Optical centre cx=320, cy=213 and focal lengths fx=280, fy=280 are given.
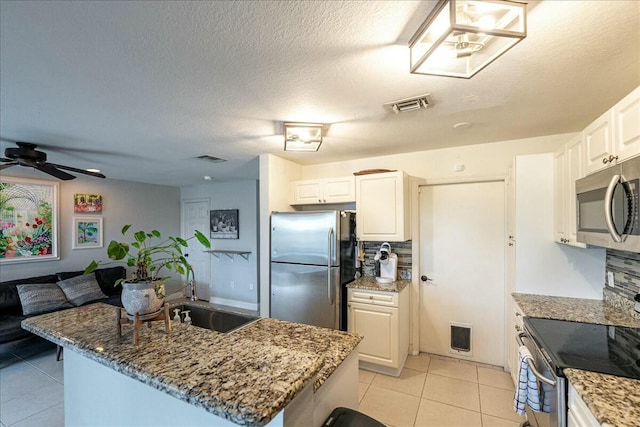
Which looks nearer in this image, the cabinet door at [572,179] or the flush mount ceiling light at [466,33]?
the flush mount ceiling light at [466,33]

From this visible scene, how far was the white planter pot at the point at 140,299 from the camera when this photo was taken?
1162 millimetres

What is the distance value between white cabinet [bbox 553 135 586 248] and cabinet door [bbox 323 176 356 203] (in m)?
1.79

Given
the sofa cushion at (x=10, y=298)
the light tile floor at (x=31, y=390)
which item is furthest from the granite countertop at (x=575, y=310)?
the sofa cushion at (x=10, y=298)

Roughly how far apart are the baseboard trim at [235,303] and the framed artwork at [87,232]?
217cm

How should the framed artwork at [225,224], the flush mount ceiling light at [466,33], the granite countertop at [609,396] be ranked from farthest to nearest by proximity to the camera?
the framed artwork at [225,224]
the flush mount ceiling light at [466,33]
the granite countertop at [609,396]

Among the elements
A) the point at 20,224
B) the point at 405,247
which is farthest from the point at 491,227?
the point at 20,224

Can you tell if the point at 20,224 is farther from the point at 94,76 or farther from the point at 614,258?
the point at 614,258

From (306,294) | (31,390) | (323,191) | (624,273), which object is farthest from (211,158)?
(624,273)

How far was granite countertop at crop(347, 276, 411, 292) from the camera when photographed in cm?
280

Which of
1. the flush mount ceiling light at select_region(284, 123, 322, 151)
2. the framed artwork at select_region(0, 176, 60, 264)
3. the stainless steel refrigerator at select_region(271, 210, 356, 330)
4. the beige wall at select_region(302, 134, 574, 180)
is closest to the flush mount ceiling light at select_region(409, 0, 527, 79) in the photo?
the flush mount ceiling light at select_region(284, 123, 322, 151)

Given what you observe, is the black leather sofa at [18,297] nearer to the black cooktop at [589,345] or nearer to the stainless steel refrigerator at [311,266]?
the stainless steel refrigerator at [311,266]

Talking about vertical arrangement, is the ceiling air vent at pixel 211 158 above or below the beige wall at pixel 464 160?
above

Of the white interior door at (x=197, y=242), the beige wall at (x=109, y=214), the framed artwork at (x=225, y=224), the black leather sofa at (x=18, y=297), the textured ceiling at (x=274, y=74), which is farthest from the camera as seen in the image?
the white interior door at (x=197, y=242)

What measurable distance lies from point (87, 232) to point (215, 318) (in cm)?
400
